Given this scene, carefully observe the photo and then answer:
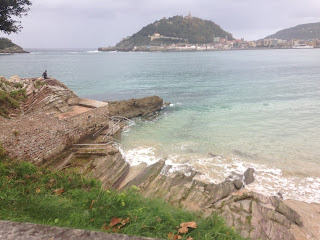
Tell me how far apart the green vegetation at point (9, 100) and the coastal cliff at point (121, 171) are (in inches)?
9.8

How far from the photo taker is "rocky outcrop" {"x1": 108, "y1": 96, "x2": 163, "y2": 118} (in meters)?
25.2

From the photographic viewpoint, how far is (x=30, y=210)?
5035 millimetres

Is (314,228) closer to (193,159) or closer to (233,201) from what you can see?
(233,201)

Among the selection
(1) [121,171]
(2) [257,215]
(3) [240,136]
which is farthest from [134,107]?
(2) [257,215]

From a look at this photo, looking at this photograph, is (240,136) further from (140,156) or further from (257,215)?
(257,215)

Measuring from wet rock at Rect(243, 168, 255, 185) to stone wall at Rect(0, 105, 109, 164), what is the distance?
1109 cm

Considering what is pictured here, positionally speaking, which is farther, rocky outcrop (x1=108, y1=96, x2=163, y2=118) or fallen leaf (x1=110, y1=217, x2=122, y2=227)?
rocky outcrop (x1=108, y1=96, x2=163, y2=118)

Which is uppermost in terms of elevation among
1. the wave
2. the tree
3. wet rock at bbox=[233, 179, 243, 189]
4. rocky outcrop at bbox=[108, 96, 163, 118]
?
the tree

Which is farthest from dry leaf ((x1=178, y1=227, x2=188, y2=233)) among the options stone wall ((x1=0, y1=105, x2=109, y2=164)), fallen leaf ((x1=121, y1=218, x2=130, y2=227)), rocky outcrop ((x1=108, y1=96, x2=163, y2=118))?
rocky outcrop ((x1=108, y1=96, x2=163, y2=118))

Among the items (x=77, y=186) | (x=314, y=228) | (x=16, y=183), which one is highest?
(x=16, y=183)

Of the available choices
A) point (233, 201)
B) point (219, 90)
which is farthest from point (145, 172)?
point (219, 90)

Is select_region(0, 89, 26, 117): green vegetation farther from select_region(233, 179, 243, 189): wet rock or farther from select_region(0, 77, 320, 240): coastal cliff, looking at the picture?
select_region(233, 179, 243, 189): wet rock

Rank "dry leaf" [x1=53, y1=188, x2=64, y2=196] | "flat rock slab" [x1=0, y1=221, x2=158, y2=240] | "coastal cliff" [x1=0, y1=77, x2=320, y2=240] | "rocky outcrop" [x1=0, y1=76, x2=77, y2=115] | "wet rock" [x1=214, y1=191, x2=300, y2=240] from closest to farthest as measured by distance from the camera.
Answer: "flat rock slab" [x1=0, y1=221, x2=158, y2=240] → "dry leaf" [x1=53, y1=188, x2=64, y2=196] → "wet rock" [x1=214, y1=191, x2=300, y2=240] → "coastal cliff" [x1=0, y1=77, x2=320, y2=240] → "rocky outcrop" [x1=0, y1=76, x2=77, y2=115]

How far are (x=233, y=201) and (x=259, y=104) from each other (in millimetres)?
23081
